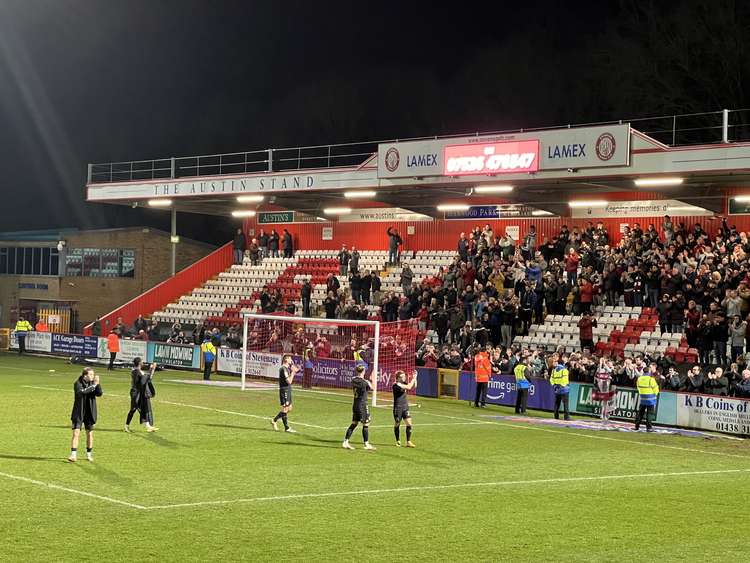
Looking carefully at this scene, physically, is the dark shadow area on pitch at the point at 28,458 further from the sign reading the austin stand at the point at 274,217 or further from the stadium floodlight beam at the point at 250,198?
the sign reading the austin stand at the point at 274,217

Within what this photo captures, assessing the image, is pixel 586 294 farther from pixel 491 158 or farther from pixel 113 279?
pixel 113 279

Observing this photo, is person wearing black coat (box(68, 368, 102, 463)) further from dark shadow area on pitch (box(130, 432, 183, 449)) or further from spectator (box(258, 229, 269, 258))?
spectator (box(258, 229, 269, 258))

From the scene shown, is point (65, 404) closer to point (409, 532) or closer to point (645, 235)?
point (409, 532)

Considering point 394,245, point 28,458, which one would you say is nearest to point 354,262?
point 394,245

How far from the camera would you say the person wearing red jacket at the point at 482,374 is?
108 ft

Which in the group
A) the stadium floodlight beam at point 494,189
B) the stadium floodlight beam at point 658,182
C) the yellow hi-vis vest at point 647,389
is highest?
the stadium floodlight beam at point 494,189

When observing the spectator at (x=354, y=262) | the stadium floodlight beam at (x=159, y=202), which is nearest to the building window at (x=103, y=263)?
the stadium floodlight beam at (x=159, y=202)

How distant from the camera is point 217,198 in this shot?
50.2 m

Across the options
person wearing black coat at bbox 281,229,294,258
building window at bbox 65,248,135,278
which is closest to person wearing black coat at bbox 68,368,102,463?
person wearing black coat at bbox 281,229,294,258

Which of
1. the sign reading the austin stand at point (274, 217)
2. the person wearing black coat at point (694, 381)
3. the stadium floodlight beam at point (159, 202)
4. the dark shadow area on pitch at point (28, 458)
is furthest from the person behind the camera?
the sign reading the austin stand at point (274, 217)

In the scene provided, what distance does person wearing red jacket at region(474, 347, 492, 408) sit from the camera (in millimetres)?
32812

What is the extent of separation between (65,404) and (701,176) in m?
A: 21.6

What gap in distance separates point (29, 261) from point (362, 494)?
48737mm

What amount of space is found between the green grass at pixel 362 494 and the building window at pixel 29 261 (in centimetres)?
3364
